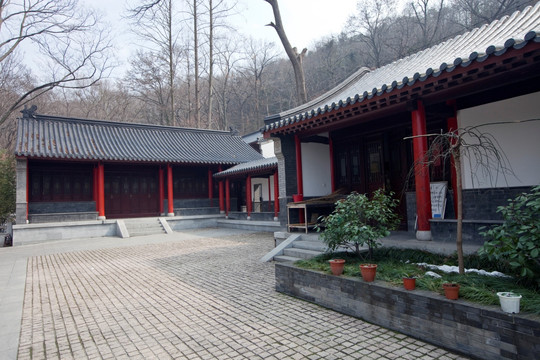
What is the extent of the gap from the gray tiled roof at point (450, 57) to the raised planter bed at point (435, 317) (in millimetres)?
2693

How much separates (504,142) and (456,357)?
13.1 ft

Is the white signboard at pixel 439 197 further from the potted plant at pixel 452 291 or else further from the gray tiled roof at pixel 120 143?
the gray tiled roof at pixel 120 143

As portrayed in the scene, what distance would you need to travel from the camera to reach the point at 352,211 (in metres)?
4.34

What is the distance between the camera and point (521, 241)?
2.78 meters

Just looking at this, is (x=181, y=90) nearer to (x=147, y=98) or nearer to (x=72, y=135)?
(x=147, y=98)

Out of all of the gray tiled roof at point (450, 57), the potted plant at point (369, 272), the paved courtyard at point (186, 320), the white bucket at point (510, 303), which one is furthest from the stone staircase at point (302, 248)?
the white bucket at point (510, 303)

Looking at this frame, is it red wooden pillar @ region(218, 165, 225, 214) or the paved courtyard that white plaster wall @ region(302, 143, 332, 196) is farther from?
red wooden pillar @ region(218, 165, 225, 214)

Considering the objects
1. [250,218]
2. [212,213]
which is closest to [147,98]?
[212,213]

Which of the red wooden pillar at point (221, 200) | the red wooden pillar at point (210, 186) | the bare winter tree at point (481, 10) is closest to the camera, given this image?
the bare winter tree at point (481, 10)

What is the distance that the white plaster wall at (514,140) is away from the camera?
4.93m

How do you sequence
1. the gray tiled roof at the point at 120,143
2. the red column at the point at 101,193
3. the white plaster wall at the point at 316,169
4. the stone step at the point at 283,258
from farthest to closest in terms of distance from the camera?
the red column at the point at 101,193 < the gray tiled roof at the point at 120,143 < the white plaster wall at the point at 316,169 < the stone step at the point at 283,258

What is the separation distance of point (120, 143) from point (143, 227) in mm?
4424

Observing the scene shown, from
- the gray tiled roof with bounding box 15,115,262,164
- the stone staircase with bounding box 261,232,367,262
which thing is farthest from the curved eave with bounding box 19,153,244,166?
the stone staircase with bounding box 261,232,367,262

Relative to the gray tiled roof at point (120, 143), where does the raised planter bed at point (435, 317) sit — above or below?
below
